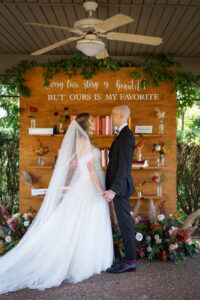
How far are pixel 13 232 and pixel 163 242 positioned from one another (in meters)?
1.99

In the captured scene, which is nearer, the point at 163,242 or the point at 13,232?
the point at 163,242

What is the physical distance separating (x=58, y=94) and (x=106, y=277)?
299 centimetres

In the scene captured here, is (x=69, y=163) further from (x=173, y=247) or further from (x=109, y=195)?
(x=173, y=247)

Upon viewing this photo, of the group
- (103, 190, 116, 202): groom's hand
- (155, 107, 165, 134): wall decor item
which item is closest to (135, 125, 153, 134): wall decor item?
(155, 107, 165, 134): wall decor item

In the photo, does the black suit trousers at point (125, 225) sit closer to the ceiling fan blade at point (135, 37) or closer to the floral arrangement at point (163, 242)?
the floral arrangement at point (163, 242)

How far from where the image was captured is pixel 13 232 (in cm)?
399

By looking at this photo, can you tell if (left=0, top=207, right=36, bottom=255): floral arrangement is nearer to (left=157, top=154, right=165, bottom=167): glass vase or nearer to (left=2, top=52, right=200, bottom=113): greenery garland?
(left=2, top=52, right=200, bottom=113): greenery garland

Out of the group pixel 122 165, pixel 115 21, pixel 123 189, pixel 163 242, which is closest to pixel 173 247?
pixel 163 242

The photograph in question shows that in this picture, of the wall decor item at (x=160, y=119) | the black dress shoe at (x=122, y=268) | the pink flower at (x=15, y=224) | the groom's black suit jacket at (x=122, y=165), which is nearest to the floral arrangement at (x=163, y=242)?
the black dress shoe at (x=122, y=268)

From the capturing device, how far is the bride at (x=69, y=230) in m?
2.97

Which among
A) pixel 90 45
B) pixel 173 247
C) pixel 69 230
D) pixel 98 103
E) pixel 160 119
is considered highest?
pixel 90 45

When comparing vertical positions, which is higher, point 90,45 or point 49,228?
point 90,45

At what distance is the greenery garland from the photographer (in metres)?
4.81

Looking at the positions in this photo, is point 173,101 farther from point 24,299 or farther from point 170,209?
point 24,299
